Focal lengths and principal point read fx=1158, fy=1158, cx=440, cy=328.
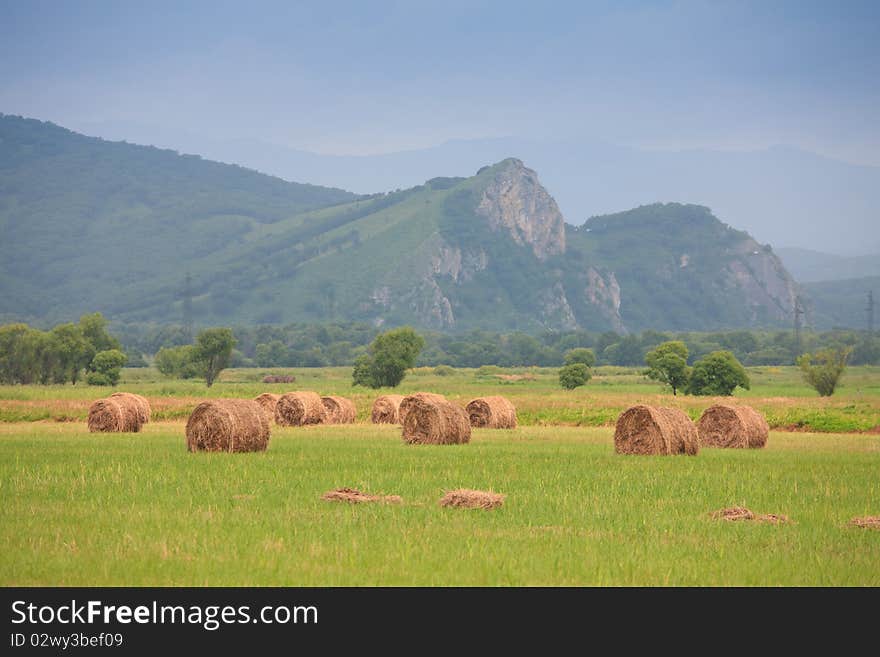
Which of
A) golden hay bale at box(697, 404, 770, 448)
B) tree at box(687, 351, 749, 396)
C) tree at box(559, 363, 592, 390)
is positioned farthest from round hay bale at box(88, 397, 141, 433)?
tree at box(559, 363, 592, 390)

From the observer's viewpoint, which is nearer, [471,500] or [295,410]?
[471,500]

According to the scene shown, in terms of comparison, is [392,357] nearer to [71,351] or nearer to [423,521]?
[71,351]

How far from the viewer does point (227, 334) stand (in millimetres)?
116438

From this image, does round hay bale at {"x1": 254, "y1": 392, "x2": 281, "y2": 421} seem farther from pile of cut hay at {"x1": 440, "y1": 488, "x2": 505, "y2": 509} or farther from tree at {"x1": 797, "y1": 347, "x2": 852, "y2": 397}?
tree at {"x1": 797, "y1": 347, "x2": 852, "y2": 397}

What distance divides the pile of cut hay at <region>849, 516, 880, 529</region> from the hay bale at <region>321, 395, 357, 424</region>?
116 ft

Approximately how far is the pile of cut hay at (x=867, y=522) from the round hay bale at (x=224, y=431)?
54.9 feet

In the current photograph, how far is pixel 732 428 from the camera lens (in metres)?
36.9

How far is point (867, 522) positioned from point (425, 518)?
6.76 meters

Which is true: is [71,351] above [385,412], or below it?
above

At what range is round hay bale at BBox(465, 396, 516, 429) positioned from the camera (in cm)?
4784

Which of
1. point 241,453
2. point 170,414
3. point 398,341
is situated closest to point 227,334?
point 398,341

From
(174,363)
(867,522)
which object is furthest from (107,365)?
(867,522)

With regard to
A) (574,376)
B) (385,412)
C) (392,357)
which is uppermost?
(392,357)
